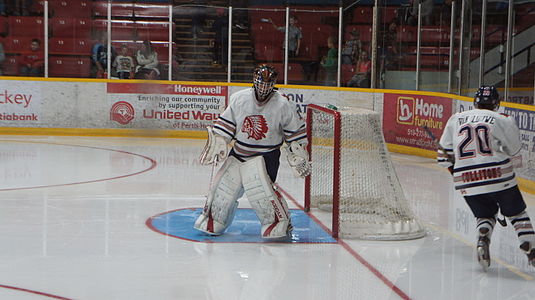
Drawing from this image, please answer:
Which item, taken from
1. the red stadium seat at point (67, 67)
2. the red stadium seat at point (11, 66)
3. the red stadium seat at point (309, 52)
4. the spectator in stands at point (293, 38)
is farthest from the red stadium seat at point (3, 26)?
the red stadium seat at point (309, 52)

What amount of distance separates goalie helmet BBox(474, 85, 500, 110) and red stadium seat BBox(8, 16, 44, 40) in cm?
923

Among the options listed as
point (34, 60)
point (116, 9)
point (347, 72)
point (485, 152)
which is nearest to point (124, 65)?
point (116, 9)

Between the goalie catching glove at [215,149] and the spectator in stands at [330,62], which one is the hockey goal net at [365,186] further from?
the spectator in stands at [330,62]

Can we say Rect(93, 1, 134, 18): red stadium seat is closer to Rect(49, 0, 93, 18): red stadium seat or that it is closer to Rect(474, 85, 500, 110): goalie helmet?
Rect(49, 0, 93, 18): red stadium seat

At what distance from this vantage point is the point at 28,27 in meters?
12.7

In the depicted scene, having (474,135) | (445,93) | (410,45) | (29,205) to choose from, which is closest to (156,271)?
(474,135)

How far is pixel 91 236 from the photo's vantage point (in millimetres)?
5566

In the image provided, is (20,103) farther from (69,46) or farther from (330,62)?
(330,62)

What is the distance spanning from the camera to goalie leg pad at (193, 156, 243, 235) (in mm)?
5559

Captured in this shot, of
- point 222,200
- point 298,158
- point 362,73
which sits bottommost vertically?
point 222,200

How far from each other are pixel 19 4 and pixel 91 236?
830cm

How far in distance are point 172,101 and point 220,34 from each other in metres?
1.27

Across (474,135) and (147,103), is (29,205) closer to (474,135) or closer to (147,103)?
(474,135)

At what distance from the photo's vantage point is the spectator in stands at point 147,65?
41.5 ft
